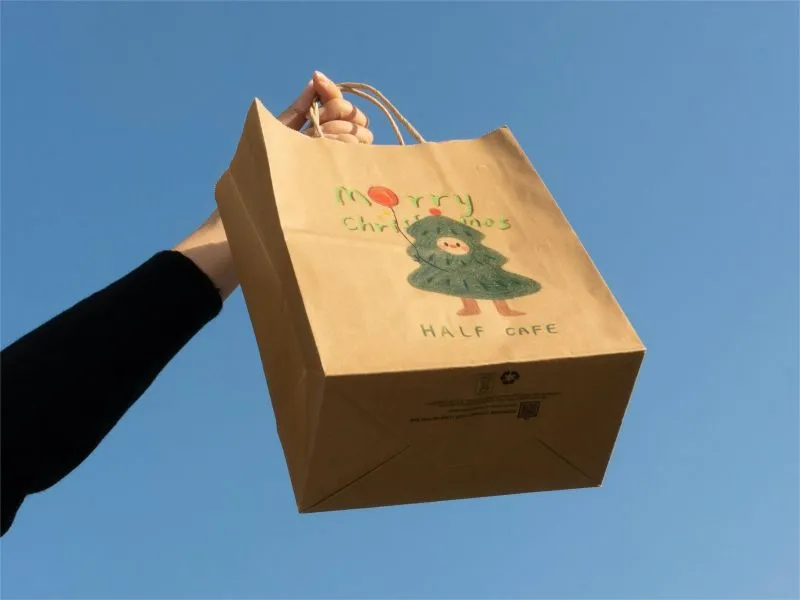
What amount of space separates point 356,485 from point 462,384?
196 millimetres

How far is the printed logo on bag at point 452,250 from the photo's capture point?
1.01 m

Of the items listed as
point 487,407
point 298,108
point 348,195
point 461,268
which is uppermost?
point 298,108

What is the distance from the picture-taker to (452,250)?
1.08 meters

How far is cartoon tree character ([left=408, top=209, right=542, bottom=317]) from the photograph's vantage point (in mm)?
1012

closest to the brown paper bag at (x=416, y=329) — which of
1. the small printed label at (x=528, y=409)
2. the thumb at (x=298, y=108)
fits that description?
the small printed label at (x=528, y=409)

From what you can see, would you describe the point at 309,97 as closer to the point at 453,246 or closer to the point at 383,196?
the point at 383,196

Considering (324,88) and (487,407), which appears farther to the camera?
(324,88)

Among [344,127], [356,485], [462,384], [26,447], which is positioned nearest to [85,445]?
[26,447]

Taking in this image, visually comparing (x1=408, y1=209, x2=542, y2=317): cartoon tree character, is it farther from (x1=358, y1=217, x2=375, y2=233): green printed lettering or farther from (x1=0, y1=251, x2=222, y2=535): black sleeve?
(x1=0, y1=251, x2=222, y2=535): black sleeve

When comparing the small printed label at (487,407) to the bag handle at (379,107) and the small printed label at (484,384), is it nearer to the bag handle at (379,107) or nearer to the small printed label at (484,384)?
the small printed label at (484,384)

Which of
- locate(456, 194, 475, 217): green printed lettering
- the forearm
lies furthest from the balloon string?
A: the forearm

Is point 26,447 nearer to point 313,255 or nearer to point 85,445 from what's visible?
point 85,445

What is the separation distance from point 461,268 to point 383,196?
0.16m

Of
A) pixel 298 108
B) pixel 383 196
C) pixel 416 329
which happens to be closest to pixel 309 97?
pixel 298 108
